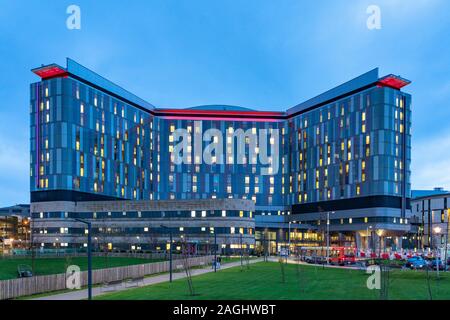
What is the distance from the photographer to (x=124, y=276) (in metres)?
42.8

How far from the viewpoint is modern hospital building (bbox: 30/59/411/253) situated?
423 feet

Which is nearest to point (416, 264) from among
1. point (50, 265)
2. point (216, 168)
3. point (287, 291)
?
point (287, 291)

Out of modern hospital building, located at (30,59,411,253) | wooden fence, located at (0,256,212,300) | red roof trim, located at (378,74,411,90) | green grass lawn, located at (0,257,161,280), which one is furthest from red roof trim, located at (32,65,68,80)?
wooden fence, located at (0,256,212,300)

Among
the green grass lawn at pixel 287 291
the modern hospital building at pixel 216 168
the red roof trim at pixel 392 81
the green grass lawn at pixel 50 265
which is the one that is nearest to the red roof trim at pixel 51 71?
the modern hospital building at pixel 216 168

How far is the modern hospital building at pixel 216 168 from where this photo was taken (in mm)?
129000

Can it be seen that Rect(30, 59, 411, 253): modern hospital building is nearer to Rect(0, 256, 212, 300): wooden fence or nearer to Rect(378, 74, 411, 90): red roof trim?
Rect(378, 74, 411, 90): red roof trim

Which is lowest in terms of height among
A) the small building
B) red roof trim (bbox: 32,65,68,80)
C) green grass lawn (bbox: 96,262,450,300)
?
the small building

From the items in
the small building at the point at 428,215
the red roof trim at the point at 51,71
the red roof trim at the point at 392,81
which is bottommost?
the small building at the point at 428,215

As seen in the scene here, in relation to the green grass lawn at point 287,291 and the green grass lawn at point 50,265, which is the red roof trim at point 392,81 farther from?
the green grass lawn at point 287,291

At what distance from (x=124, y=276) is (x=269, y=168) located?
13787 cm

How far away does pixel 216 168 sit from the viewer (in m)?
178

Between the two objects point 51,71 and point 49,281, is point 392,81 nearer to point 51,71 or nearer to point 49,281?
point 51,71
